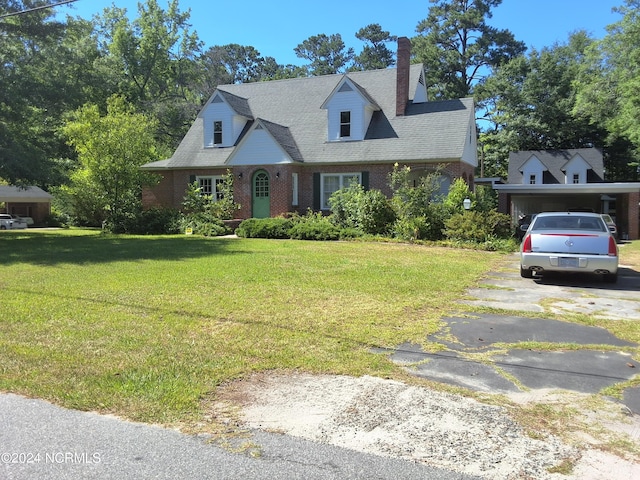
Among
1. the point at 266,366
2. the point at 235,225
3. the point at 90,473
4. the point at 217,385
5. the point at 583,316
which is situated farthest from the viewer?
the point at 235,225

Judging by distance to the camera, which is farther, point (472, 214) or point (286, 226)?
point (286, 226)

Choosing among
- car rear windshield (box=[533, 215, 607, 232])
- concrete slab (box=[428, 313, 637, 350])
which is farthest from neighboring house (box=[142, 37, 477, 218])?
concrete slab (box=[428, 313, 637, 350])

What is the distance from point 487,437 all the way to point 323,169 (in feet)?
70.2

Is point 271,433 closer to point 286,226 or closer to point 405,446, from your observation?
point 405,446

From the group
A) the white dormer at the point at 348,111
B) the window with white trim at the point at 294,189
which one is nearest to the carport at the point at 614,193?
the white dormer at the point at 348,111

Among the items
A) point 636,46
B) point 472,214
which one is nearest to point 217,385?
point 472,214

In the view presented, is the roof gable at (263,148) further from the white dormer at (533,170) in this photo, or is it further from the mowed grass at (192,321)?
the white dormer at (533,170)

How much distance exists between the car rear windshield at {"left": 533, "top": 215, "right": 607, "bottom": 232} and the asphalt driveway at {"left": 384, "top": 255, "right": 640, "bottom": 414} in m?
1.82

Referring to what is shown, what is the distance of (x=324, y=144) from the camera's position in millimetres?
24875

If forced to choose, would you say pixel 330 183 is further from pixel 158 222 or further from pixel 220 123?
pixel 158 222

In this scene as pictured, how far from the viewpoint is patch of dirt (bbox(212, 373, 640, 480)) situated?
3.19m

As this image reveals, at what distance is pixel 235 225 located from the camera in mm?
23891

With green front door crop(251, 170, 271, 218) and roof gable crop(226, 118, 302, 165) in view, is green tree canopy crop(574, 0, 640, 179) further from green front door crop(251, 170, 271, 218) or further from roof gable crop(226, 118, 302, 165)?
green front door crop(251, 170, 271, 218)

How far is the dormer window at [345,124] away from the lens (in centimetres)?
2455
